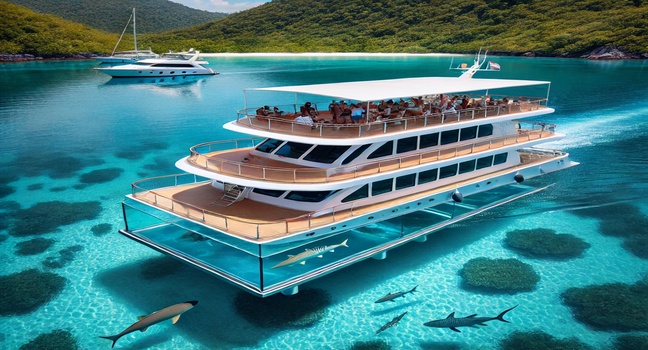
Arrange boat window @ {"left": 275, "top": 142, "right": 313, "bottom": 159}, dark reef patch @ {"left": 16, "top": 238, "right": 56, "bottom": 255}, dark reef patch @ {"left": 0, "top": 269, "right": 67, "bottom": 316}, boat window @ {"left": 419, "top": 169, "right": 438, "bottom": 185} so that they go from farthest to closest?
1. dark reef patch @ {"left": 16, "top": 238, "right": 56, "bottom": 255}
2. boat window @ {"left": 419, "top": 169, "right": 438, "bottom": 185}
3. boat window @ {"left": 275, "top": 142, "right": 313, "bottom": 159}
4. dark reef patch @ {"left": 0, "top": 269, "right": 67, "bottom": 316}

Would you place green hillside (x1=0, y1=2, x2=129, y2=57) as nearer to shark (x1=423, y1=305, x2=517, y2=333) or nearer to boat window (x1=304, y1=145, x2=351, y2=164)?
boat window (x1=304, y1=145, x2=351, y2=164)

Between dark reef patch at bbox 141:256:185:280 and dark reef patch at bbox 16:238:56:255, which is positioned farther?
dark reef patch at bbox 16:238:56:255

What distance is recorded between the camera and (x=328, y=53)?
13462 centimetres

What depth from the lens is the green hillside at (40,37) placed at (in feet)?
350

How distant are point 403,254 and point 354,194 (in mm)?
3775

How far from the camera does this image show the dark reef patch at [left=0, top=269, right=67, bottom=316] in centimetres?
1355

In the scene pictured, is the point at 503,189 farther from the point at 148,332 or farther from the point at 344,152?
the point at 148,332

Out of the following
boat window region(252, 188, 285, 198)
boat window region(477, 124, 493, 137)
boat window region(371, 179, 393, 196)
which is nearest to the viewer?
boat window region(252, 188, 285, 198)

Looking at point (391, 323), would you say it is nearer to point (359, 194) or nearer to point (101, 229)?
point (359, 194)

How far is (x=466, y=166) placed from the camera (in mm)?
18172

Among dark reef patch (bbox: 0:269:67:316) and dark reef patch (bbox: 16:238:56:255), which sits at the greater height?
dark reef patch (bbox: 16:238:56:255)

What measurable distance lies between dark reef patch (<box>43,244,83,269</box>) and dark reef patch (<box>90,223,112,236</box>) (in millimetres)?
1176

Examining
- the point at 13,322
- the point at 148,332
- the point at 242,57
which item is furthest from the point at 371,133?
the point at 242,57

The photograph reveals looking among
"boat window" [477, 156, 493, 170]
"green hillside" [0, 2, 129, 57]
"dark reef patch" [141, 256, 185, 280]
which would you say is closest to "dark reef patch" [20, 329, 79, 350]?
"dark reef patch" [141, 256, 185, 280]
